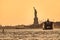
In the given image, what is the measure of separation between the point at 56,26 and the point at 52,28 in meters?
0.06

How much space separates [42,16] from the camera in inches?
84.7

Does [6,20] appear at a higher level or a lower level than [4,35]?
higher

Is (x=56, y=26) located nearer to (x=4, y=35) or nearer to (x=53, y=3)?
(x=53, y=3)

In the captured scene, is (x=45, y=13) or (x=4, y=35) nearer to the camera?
(x=4, y=35)

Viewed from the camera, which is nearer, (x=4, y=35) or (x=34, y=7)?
(x=4, y=35)

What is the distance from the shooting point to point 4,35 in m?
2.01

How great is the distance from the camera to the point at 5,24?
2139mm

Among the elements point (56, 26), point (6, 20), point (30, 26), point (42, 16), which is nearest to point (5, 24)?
point (6, 20)

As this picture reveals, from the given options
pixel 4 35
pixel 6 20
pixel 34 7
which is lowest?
pixel 4 35

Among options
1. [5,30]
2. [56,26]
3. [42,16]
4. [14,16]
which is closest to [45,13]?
[42,16]

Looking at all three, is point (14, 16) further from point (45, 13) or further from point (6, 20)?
point (45, 13)

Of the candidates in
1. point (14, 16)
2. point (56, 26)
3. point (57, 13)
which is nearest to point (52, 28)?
point (56, 26)

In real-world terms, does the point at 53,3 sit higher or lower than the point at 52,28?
higher

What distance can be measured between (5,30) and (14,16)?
0.66 feet
